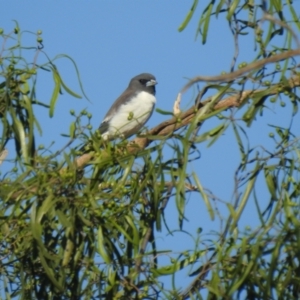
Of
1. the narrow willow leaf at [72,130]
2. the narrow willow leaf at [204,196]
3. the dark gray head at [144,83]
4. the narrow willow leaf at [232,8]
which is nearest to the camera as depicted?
the narrow willow leaf at [204,196]

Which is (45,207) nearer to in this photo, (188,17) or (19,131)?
(19,131)

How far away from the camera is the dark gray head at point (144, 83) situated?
916cm

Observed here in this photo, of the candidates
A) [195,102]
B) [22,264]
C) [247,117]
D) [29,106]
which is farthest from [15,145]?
[247,117]

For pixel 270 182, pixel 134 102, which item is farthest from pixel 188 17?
pixel 134 102

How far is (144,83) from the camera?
926cm

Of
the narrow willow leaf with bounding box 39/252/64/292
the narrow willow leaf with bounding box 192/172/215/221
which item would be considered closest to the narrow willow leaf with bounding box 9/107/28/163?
the narrow willow leaf with bounding box 39/252/64/292

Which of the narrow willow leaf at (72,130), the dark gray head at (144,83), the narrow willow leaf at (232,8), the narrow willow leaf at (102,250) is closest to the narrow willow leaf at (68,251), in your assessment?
the narrow willow leaf at (102,250)

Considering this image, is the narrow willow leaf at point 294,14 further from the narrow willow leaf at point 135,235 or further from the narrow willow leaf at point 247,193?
the narrow willow leaf at point 135,235

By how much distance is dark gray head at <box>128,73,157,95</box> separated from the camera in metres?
9.16

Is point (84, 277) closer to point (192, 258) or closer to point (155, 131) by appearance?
point (192, 258)

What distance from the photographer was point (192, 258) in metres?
3.60

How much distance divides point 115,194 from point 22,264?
0.53 meters

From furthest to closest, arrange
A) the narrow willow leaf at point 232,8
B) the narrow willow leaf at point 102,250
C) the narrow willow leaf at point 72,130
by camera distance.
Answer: the narrow willow leaf at point 232,8, the narrow willow leaf at point 72,130, the narrow willow leaf at point 102,250

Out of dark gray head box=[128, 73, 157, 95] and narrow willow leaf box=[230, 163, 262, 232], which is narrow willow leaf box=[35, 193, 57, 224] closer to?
narrow willow leaf box=[230, 163, 262, 232]
